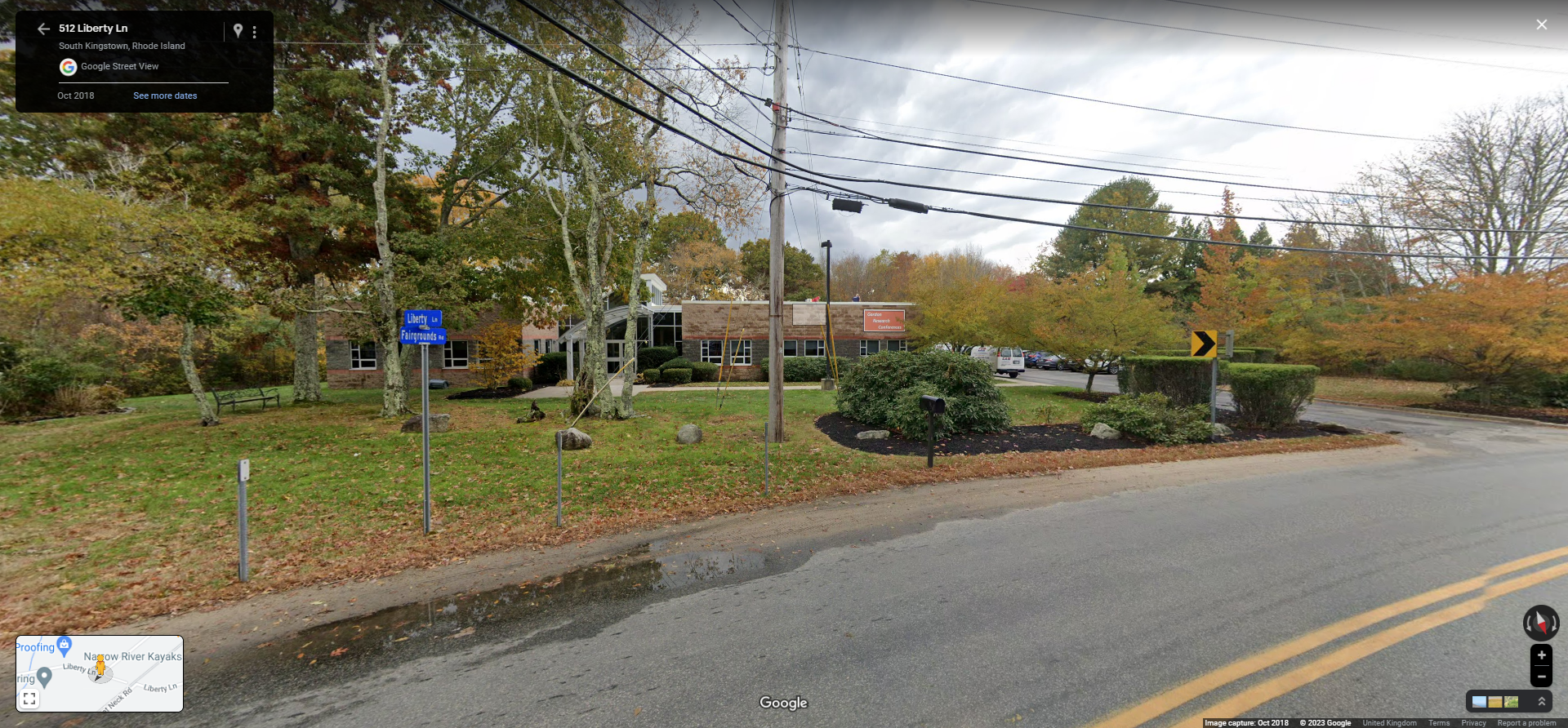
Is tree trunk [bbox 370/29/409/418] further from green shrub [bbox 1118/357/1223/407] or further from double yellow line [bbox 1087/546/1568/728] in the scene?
green shrub [bbox 1118/357/1223/407]

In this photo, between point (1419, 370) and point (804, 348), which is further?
point (804, 348)

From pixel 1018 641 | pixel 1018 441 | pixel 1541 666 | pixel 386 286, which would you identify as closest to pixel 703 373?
pixel 386 286

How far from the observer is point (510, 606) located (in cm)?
419

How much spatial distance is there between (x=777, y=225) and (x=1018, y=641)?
8.03 metres

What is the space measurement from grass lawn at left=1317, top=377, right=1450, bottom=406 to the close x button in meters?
21.4

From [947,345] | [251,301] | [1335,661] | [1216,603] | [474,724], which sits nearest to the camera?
[474,724]

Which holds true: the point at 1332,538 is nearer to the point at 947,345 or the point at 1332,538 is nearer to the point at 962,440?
the point at 962,440

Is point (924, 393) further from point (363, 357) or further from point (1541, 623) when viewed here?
point (363, 357)

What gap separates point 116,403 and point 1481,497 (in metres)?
29.7

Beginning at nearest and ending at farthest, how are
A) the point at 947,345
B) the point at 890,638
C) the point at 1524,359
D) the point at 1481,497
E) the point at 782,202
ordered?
the point at 890,638
the point at 1481,497
the point at 782,202
the point at 1524,359
the point at 947,345

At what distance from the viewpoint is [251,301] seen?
12070 mm

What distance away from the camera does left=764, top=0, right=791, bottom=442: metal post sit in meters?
9.51

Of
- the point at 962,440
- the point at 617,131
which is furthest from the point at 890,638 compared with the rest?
the point at 617,131

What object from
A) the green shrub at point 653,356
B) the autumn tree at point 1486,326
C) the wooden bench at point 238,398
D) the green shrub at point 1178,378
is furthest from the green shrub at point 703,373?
the autumn tree at point 1486,326
